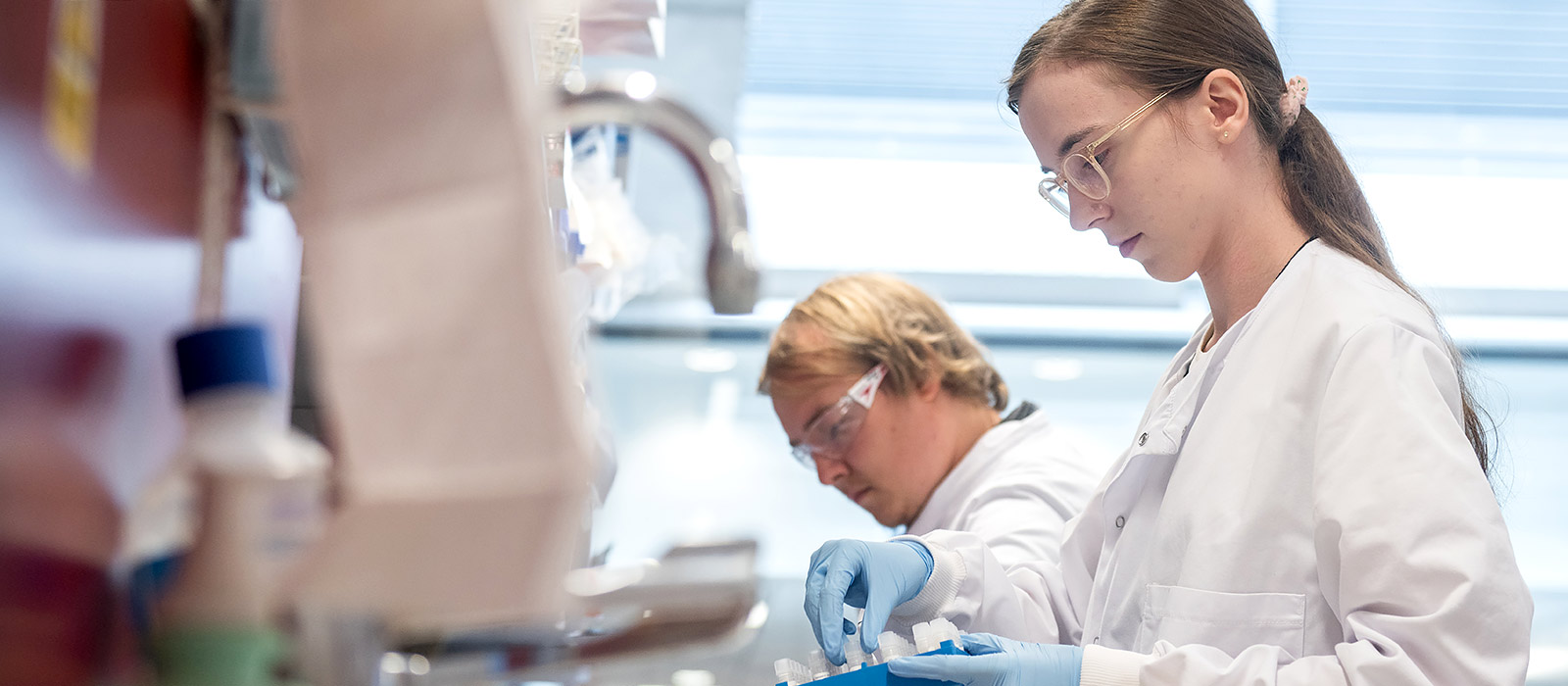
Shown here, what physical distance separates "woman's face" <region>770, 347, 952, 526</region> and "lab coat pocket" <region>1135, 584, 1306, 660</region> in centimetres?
75

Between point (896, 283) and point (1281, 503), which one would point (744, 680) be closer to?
point (896, 283)

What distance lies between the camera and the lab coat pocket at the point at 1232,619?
1.00 m

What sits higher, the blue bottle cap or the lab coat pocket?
the blue bottle cap

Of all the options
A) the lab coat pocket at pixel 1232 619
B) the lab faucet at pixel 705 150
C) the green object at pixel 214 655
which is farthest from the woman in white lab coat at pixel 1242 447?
the green object at pixel 214 655

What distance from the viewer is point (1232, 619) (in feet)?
3.35

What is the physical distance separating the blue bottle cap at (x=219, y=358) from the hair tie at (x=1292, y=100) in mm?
1062

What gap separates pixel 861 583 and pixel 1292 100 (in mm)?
704

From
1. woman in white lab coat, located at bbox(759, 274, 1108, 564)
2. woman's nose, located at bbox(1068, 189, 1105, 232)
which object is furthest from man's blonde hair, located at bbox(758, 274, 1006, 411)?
woman's nose, located at bbox(1068, 189, 1105, 232)

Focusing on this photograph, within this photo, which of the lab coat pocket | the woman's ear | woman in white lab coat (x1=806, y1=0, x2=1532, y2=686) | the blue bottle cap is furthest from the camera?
the woman's ear

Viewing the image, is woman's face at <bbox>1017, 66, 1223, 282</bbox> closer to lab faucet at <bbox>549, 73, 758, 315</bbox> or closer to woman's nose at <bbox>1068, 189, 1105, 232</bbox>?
woman's nose at <bbox>1068, 189, 1105, 232</bbox>

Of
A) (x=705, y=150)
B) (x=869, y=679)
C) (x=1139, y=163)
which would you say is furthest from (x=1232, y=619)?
(x=705, y=150)

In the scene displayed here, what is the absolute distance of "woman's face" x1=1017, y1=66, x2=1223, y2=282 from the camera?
3.77 ft

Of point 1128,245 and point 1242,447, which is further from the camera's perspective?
point 1128,245

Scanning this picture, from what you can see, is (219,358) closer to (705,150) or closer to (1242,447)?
(705,150)
